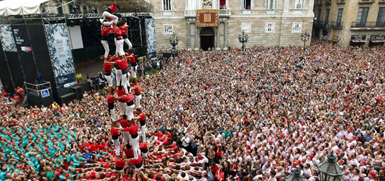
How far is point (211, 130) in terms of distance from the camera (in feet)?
41.7

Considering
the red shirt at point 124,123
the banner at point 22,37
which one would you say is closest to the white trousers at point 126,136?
the red shirt at point 124,123

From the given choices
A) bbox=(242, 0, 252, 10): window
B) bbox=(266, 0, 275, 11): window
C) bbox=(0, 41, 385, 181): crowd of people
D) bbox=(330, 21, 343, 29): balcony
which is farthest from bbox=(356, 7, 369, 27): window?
bbox=(0, 41, 385, 181): crowd of people

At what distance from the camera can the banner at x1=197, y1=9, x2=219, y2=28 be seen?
108ft

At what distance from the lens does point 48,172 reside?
30.8ft

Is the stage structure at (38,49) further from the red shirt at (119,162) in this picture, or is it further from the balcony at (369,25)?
the balcony at (369,25)

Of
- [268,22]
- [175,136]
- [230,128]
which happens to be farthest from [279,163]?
[268,22]

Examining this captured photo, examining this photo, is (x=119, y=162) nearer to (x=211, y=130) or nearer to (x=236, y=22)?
(x=211, y=130)

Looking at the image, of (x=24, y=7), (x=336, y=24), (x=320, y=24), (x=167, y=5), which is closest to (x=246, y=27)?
(x=167, y=5)

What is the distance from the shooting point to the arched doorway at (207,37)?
117 feet

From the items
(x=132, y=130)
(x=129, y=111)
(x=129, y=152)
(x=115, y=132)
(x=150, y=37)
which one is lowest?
(x=129, y=152)

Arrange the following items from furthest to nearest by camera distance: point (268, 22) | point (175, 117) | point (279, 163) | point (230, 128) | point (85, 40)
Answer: point (268, 22), point (85, 40), point (175, 117), point (230, 128), point (279, 163)

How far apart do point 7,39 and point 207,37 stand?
2376cm

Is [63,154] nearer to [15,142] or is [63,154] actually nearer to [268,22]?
[15,142]

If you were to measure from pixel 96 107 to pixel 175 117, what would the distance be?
201 inches
